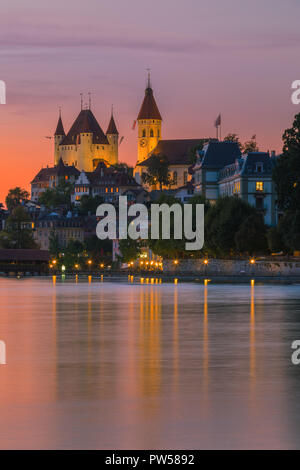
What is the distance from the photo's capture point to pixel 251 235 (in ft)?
479

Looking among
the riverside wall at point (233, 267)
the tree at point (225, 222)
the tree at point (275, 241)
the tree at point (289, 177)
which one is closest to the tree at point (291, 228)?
the tree at point (289, 177)

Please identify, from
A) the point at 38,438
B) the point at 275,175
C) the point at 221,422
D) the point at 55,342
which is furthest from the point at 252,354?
the point at 275,175

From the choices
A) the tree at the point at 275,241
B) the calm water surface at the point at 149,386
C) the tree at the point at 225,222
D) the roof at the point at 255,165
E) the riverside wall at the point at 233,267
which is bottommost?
the calm water surface at the point at 149,386

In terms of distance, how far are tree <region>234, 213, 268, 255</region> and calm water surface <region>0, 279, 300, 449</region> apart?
9561 cm

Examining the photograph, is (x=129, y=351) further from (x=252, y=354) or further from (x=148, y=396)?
(x=148, y=396)

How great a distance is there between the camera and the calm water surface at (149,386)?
20000 millimetres

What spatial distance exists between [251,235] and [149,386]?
12058cm

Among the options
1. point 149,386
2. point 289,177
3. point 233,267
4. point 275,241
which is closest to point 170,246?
point 233,267

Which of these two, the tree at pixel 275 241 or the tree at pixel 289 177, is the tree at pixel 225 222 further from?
the tree at pixel 289 177

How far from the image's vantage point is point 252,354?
A: 34.8m

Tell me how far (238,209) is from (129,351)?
386 ft

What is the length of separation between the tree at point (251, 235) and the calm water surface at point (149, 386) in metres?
95.6

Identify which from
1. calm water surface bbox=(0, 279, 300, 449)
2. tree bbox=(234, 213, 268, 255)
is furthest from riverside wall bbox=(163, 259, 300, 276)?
calm water surface bbox=(0, 279, 300, 449)
